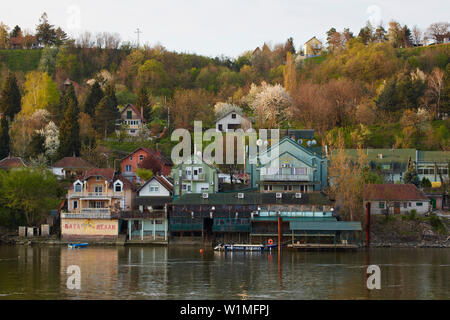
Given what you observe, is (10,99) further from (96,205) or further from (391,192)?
(391,192)

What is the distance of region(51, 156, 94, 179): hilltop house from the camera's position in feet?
283

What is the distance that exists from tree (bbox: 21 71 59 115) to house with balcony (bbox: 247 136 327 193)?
40212 mm

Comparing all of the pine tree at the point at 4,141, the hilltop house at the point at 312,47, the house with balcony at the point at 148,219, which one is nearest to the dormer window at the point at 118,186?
the house with balcony at the point at 148,219

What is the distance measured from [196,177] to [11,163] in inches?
958

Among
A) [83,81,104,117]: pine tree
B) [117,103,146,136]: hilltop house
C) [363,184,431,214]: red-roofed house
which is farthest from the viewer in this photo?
[117,103,146,136]: hilltop house

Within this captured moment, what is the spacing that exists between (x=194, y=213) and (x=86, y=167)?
22.2 meters

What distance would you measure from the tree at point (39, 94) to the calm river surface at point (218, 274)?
43.1 meters

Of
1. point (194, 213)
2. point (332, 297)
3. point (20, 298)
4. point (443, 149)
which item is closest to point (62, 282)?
point (20, 298)

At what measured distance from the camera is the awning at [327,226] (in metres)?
65.4

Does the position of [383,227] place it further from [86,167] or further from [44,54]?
[44,54]

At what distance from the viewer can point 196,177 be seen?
7731 centimetres

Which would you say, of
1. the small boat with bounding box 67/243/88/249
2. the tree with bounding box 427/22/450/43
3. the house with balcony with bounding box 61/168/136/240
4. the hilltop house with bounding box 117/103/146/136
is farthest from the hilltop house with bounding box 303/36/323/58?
the small boat with bounding box 67/243/88/249

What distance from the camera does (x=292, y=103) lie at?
345 ft

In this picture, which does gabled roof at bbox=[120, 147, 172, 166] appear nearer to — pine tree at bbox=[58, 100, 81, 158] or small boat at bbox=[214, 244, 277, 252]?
pine tree at bbox=[58, 100, 81, 158]
